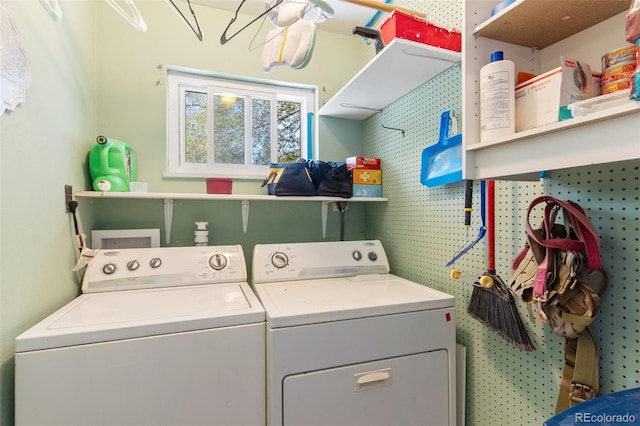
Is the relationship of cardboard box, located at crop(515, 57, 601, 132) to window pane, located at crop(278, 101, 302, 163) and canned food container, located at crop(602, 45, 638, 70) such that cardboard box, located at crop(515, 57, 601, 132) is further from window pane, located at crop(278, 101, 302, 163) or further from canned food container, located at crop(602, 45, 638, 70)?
window pane, located at crop(278, 101, 302, 163)

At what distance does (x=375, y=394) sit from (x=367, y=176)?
1258 millimetres

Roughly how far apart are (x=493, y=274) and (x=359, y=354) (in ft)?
1.98

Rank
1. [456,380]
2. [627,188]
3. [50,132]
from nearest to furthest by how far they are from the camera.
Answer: [627,188] → [50,132] → [456,380]

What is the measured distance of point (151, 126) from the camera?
1.82m

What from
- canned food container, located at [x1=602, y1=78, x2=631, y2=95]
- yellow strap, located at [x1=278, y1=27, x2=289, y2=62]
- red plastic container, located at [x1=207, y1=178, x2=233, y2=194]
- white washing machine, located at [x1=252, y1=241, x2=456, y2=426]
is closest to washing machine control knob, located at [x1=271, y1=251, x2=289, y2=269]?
white washing machine, located at [x1=252, y1=241, x2=456, y2=426]

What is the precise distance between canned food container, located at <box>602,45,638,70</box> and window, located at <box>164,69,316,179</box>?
1.69 meters

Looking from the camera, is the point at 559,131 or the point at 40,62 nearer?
the point at 559,131

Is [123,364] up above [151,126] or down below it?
below

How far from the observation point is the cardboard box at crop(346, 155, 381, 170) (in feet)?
6.52

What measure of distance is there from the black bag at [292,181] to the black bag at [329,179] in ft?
0.14

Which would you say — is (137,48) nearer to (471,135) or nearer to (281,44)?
(281,44)

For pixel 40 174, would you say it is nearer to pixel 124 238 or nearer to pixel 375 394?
pixel 124 238

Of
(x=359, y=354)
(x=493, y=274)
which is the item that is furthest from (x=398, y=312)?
(x=493, y=274)

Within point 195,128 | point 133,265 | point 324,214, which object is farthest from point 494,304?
point 195,128
